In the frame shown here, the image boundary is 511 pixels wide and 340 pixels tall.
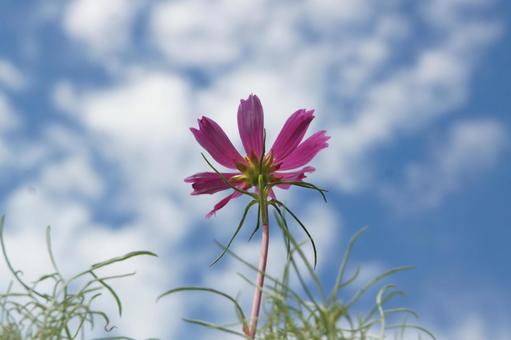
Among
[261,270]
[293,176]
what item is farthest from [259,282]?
[293,176]

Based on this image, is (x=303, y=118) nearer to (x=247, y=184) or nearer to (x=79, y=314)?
(x=247, y=184)

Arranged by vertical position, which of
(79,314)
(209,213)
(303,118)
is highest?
(303,118)

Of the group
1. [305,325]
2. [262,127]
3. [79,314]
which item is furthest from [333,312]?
[262,127]

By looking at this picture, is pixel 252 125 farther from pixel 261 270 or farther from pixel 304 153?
pixel 261 270

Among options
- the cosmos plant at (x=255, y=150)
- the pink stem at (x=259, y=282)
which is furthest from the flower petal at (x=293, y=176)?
the pink stem at (x=259, y=282)

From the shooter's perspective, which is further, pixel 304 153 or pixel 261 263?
pixel 304 153

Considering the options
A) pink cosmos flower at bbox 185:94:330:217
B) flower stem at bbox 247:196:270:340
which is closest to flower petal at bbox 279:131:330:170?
pink cosmos flower at bbox 185:94:330:217

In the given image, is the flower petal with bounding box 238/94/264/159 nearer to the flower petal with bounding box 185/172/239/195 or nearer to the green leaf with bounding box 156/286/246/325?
the flower petal with bounding box 185/172/239/195
